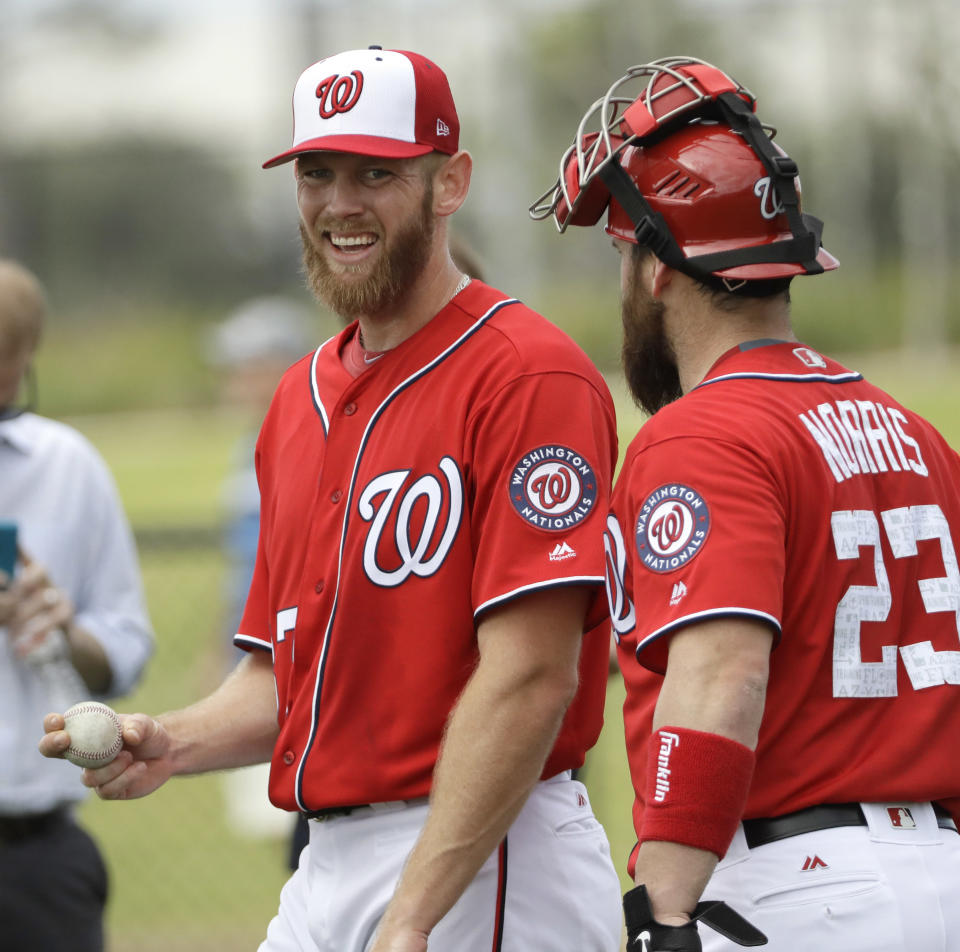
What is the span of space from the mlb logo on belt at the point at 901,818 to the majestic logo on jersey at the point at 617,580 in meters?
0.56

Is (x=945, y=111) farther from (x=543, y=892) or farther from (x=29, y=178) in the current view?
(x=543, y=892)

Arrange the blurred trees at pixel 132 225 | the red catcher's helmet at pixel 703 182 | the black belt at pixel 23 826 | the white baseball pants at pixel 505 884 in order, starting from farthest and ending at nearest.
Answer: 1. the blurred trees at pixel 132 225
2. the black belt at pixel 23 826
3. the white baseball pants at pixel 505 884
4. the red catcher's helmet at pixel 703 182

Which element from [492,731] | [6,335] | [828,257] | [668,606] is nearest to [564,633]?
[492,731]

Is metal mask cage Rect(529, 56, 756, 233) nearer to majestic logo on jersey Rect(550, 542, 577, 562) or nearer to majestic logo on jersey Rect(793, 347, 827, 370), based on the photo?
majestic logo on jersey Rect(793, 347, 827, 370)

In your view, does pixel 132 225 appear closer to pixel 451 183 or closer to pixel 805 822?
pixel 451 183

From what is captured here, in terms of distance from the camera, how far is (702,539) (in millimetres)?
2445

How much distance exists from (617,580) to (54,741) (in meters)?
1.26

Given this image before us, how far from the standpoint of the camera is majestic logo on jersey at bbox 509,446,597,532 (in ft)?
9.54

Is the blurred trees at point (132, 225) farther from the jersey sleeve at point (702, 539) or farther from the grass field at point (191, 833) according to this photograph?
the jersey sleeve at point (702, 539)

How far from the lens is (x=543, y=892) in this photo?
303cm

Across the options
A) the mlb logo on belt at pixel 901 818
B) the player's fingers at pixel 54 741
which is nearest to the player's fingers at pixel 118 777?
the player's fingers at pixel 54 741

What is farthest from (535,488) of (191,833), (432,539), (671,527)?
(191,833)

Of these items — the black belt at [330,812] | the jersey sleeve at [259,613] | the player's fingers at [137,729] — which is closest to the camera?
the black belt at [330,812]

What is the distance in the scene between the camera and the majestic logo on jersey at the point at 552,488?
9.54ft
